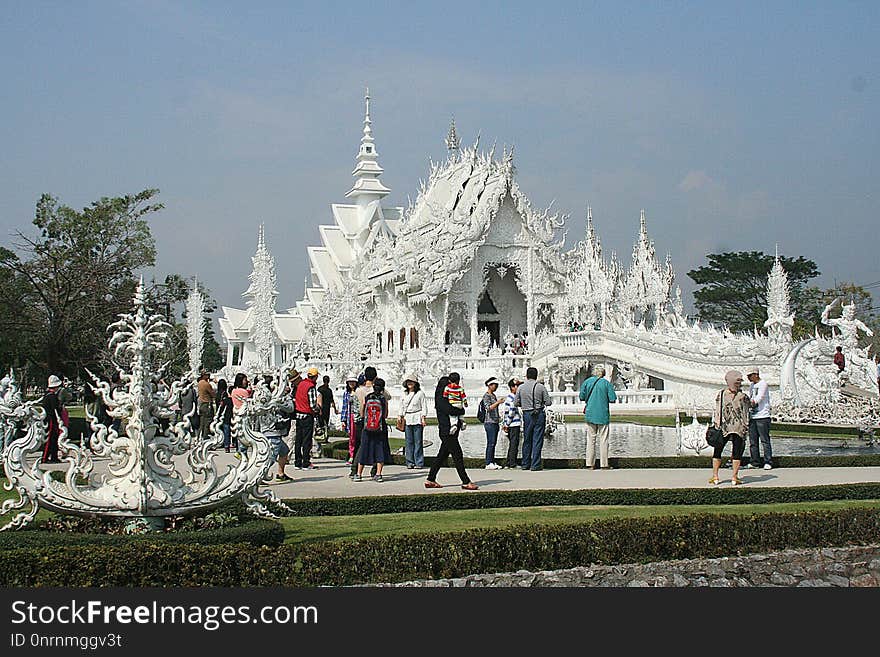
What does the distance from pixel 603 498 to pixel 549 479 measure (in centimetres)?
201

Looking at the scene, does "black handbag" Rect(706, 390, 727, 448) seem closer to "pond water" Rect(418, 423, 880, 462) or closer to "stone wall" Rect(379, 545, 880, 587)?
"stone wall" Rect(379, 545, 880, 587)

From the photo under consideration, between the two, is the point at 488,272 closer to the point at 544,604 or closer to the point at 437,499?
the point at 437,499

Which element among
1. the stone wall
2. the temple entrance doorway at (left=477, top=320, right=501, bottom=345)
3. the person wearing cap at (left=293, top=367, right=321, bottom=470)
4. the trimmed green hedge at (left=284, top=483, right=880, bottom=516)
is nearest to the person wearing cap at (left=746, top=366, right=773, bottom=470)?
the trimmed green hedge at (left=284, top=483, right=880, bottom=516)

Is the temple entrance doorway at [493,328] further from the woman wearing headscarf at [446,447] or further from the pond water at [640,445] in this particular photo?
the woman wearing headscarf at [446,447]

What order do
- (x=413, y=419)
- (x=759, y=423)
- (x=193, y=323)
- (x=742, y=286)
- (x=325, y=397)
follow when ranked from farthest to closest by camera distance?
(x=742, y=286) → (x=193, y=323) → (x=325, y=397) → (x=759, y=423) → (x=413, y=419)

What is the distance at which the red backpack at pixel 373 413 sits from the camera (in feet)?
44.0

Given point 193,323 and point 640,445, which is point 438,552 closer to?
point 640,445

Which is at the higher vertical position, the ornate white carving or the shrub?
the ornate white carving

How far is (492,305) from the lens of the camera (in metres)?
45.0

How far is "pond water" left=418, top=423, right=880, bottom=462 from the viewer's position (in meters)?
18.0

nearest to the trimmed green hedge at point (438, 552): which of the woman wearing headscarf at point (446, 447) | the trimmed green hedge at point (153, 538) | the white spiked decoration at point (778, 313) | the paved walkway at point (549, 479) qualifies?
the trimmed green hedge at point (153, 538)

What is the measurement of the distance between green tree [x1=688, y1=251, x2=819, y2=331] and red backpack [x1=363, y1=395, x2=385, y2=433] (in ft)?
180

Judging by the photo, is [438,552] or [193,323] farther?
[193,323]

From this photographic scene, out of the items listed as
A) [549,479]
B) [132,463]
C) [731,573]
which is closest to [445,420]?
[549,479]
